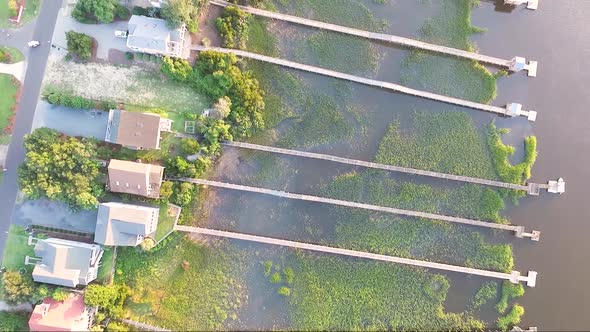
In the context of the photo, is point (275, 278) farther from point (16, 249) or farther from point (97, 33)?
point (97, 33)

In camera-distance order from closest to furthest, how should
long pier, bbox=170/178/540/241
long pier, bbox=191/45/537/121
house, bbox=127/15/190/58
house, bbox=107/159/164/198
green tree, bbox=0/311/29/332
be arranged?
house, bbox=107/159/164/198 < green tree, bbox=0/311/29/332 < house, bbox=127/15/190/58 < long pier, bbox=170/178/540/241 < long pier, bbox=191/45/537/121

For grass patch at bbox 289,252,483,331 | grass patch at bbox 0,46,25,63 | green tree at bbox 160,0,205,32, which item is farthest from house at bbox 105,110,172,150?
grass patch at bbox 289,252,483,331

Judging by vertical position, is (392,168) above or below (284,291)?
above

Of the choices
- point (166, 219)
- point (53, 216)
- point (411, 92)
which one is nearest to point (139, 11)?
point (166, 219)

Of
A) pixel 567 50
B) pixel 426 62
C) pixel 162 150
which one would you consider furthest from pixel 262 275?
pixel 567 50

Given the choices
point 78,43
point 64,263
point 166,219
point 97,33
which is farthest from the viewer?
point 97,33

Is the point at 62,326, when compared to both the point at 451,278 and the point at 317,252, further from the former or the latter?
the point at 451,278

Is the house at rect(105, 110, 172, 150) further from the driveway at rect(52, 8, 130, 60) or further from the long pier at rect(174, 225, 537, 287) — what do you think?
the long pier at rect(174, 225, 537, 287)
